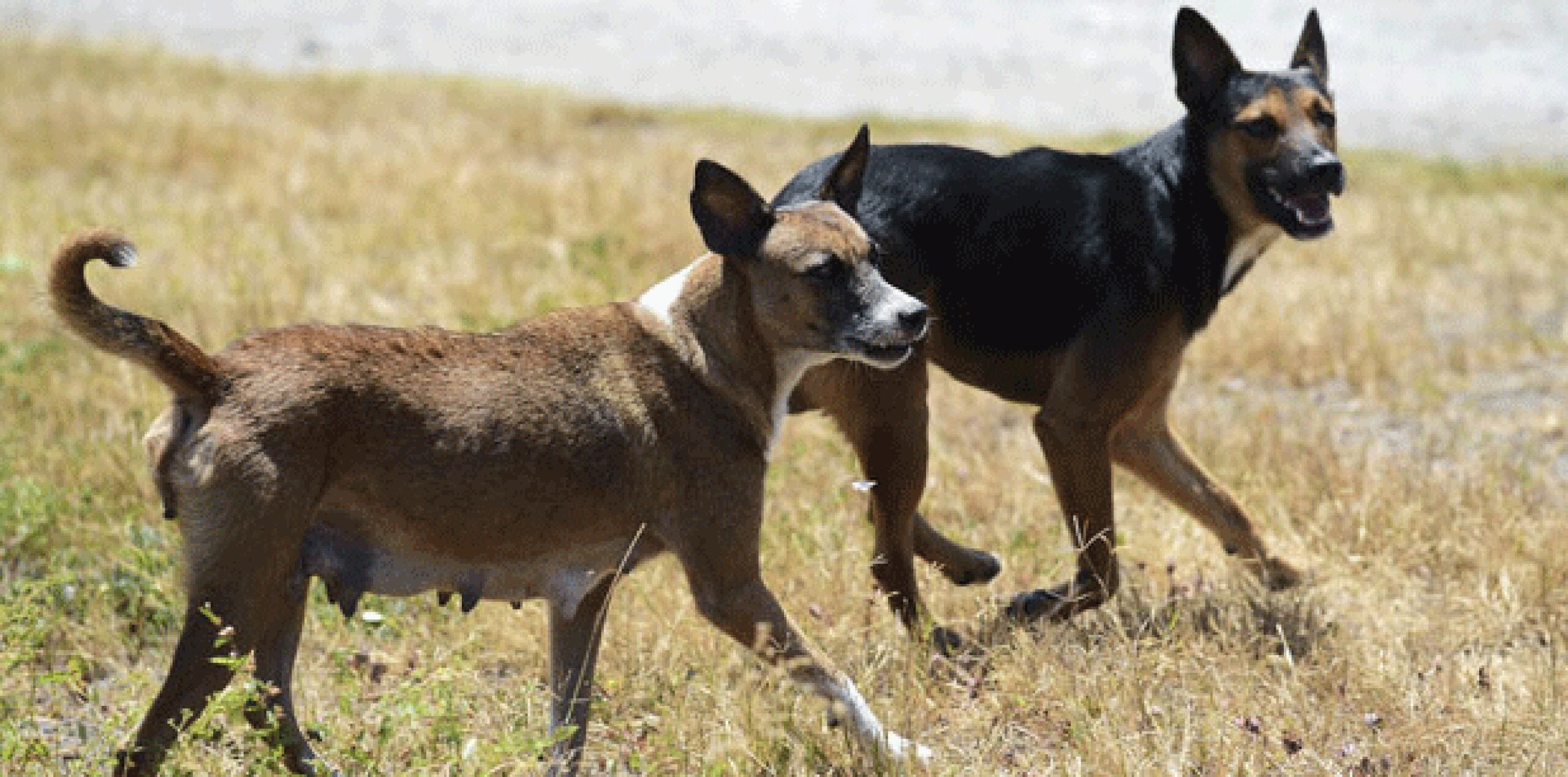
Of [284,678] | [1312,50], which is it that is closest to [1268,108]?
[1312,50]

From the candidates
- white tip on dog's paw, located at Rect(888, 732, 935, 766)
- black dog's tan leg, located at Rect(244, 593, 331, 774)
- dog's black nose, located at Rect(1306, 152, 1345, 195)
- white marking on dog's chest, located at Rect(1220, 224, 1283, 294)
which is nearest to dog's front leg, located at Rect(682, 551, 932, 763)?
white tip on dog's paw, located at Rect(888, 732, 935, 766)

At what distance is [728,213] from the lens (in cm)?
521

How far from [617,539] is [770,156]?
390 inches

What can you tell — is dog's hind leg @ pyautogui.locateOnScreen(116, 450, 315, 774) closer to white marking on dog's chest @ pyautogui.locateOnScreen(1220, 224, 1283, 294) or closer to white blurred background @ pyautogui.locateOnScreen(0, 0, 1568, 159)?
white marking on dog's chest @ pyautogui.locateOnScreen(1220, 224, 1283, 294)

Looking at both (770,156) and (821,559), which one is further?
(770,156)

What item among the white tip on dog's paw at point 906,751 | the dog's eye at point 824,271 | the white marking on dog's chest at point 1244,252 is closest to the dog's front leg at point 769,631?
the white tip on dog's paw at point 906,751

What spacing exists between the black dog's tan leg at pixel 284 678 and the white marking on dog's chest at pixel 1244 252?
3.31 m

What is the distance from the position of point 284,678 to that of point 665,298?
1.36 m

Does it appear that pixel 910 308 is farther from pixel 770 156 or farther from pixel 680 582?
pixel 770 156

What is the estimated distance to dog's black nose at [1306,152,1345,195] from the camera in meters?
6.50

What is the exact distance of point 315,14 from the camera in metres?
23.8

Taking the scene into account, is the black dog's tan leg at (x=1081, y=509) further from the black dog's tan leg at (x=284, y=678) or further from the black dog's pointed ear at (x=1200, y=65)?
the black dog's tan leg at (x=284, y=678)

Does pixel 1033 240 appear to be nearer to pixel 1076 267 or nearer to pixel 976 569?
pixel 1076 267

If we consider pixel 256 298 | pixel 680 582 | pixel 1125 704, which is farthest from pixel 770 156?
pixel 1125 704
